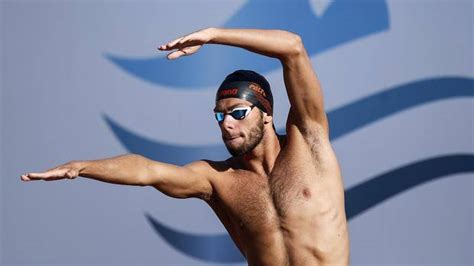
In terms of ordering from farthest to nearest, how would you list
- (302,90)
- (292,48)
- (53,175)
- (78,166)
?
(302,90)
(292,48)
(78,166)
(53,175)

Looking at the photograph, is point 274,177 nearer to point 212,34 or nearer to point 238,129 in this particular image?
point 238,129

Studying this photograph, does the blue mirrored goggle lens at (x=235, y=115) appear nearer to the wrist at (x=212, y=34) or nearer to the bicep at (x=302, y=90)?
the bicep at (x=302, y=90)

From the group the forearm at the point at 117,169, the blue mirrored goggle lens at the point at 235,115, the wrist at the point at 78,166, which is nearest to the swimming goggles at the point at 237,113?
the blue mirrored goggle lens at the point at 235,115

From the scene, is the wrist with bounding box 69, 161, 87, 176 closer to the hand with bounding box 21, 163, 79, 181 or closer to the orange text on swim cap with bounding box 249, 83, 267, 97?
the hand with bounding box 21, 163, 79, 181

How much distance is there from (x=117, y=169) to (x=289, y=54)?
790 mm

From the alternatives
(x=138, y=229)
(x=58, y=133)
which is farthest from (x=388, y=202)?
(x=58, y=133)

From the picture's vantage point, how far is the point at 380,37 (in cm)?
598

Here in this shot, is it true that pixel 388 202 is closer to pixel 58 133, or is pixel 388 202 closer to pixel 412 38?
pixel 412 38

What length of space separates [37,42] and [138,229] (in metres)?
1.16

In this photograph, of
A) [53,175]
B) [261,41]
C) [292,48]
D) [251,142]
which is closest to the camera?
[53,175]

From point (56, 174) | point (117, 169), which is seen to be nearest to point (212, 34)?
point (117, 169)

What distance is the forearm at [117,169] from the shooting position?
3.78 m

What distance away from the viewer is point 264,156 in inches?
174

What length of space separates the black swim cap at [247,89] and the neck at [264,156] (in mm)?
117
